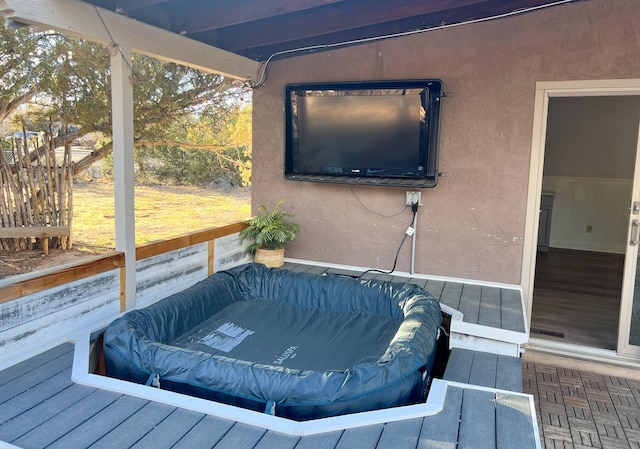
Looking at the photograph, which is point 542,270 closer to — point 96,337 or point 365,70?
point 365,70

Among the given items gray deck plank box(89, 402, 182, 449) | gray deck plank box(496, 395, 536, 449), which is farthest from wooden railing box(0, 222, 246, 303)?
gray deck plank box(496, 395, 536, 449)

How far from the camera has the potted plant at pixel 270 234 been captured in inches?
161

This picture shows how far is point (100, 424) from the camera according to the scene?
5.92ft

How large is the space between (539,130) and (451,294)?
139 cm

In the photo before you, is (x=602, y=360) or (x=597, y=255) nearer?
(x=602, y=360)

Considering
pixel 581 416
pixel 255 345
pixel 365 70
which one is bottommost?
pixel 581 416

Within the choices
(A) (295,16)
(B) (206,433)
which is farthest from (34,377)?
(A) (295,16)

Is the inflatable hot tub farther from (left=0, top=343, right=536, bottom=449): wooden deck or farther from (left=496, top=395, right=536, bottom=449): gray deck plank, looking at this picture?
(left=496, top=395, right=536, bottom=449): gray deck plank

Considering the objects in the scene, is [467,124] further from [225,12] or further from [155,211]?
[155,211]

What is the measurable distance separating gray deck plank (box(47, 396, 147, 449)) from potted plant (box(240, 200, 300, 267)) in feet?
7.31

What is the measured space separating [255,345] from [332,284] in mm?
807

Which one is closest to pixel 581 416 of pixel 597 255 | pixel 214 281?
pixel 214 281

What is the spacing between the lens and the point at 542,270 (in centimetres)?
582

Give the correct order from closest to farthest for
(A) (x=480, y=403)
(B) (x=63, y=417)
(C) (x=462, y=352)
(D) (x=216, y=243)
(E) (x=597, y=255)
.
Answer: (B) (x=63, y=417), (A) (x=480, y=403), (C) (x=462, y=352), (D) (x=216, y=243), (E) (x=597, y=255)
